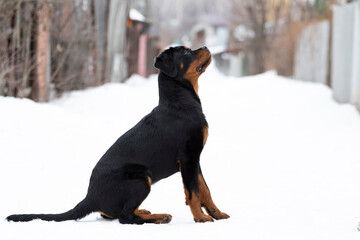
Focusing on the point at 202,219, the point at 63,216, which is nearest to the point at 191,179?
the point at 202,219

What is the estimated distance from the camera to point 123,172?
3635mm

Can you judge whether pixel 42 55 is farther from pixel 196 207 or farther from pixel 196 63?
pixel 196 207

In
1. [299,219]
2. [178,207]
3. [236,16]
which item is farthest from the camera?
[236,16]

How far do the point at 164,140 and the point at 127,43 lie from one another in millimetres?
14648

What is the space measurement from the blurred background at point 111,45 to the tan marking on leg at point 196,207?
16.8 feet

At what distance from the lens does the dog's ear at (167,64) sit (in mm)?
3699

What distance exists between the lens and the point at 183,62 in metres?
3.71

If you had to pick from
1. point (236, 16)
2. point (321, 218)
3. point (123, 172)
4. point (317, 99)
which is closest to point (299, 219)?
point (321, 218)

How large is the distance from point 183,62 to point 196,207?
1023 millimetres

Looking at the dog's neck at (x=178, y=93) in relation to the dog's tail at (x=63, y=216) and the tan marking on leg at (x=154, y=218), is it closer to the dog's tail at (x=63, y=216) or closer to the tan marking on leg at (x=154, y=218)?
the tan marking on leg at (x=154, y=218)

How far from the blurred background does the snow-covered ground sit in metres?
0.93

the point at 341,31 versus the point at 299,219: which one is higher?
the point at 341,31

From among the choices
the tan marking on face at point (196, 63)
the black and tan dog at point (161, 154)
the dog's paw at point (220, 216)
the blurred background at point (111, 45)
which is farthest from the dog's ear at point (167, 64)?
the blurred background at point (111, 45)

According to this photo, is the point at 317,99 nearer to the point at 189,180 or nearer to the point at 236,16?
the point at 189,180
